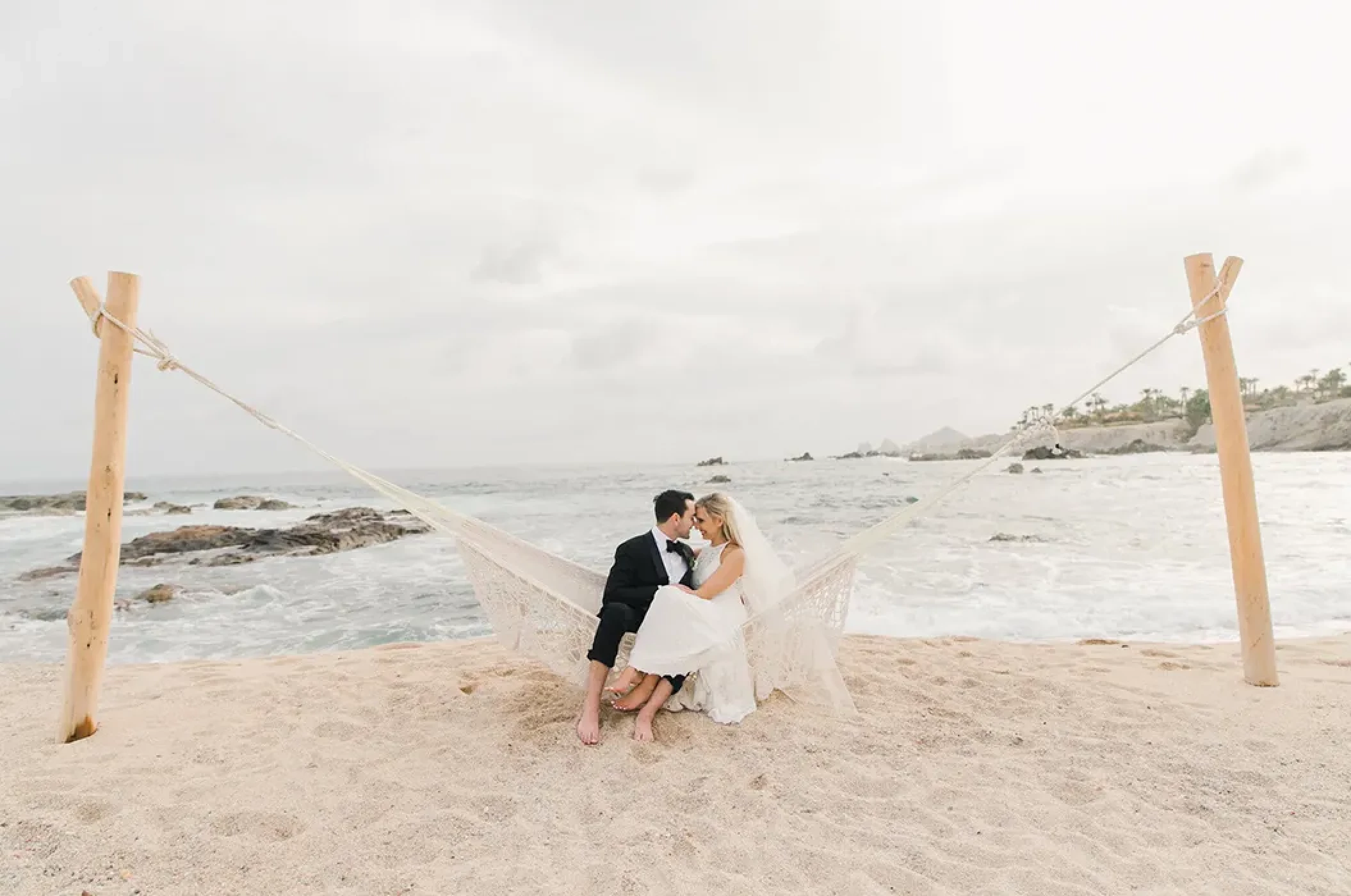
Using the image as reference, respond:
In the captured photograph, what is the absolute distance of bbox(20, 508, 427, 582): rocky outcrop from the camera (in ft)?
25.4

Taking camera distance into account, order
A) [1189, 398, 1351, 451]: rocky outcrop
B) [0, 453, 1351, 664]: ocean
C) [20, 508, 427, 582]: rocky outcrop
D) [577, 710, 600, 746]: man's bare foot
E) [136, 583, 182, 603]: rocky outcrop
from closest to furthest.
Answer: [577, 710, 600, 746]: man's bare foot
[0, 453, 1351, 664]: ocean
[136, 583, 182, 603]: rocky outcrop
[20, 508, 427, 582]: rocky outcrop
[1189, 398, 1351, 451]: rocky outcrop

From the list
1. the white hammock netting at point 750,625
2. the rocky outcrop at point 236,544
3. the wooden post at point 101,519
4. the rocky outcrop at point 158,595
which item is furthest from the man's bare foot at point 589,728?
the rocky outcrop at point 236,544

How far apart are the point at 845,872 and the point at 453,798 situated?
1119 millimetres

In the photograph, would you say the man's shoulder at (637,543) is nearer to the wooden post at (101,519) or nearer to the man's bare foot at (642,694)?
the man's bare foot at (642,694)

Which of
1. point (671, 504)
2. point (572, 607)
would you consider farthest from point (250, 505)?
point (671, 504)

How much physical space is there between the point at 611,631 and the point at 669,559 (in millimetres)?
339

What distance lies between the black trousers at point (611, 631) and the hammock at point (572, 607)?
49 mm

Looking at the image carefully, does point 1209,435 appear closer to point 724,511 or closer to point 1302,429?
point 1302,429

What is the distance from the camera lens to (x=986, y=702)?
2873 millimetres

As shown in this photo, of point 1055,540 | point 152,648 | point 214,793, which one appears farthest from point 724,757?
point 1055,540

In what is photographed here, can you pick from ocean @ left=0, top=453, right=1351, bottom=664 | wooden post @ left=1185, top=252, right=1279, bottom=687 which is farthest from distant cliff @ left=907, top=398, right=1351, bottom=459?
wooden post @ left=1185, top=252, right=1279, bottom=687

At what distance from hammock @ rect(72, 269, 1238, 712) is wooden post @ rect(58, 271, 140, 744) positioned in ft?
0.19

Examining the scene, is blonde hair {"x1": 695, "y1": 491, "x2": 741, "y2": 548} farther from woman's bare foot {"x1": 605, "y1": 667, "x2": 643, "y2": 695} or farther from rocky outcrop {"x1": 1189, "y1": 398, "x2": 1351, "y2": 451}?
rocky outcrop {"x1": 1189, "y1": 398, "x2": 1351, "y2": 451}

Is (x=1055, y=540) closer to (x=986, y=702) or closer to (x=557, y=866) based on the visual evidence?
(x=986, y=702)
